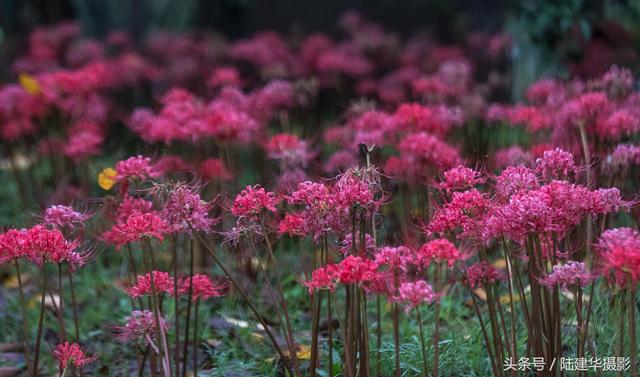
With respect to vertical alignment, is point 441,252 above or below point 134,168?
below

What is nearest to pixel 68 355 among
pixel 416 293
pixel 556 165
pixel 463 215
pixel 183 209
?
pixel 183 209

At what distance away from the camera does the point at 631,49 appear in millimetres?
6926

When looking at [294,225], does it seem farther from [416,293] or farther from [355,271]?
[416,293]

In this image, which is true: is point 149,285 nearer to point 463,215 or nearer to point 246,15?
point 463,215

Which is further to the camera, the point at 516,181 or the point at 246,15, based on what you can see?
the point at 246,15

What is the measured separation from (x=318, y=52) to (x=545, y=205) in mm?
4865

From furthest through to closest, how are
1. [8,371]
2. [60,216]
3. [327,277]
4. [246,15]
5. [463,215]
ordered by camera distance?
[246,15]
[8,371]
[60,216]
[463,215]
[327,277]

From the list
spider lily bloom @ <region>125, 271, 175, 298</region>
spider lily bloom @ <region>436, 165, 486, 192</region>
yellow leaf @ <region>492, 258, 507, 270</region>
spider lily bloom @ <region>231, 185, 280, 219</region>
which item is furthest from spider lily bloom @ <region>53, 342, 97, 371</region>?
yellow leaf @ <region>492, 258, 507, 270</region>

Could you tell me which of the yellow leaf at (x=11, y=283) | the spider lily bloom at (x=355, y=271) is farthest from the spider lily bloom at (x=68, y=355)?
the yellow leaf at (x=11, y=283)

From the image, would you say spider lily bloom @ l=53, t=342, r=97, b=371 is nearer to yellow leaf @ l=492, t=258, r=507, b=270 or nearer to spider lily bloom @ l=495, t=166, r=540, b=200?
spider lily bloom @ l=495, t=166, r=540, b=200

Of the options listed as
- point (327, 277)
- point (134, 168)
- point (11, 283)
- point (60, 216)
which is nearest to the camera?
point (327, 277)

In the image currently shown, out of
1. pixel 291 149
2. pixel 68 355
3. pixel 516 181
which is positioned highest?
pixel 291 149

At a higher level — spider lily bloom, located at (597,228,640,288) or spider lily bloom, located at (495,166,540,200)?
spider lily bloom, located at (495,166,540,200)

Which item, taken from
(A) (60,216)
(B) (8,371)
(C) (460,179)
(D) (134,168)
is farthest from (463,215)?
(B) (8,371)
